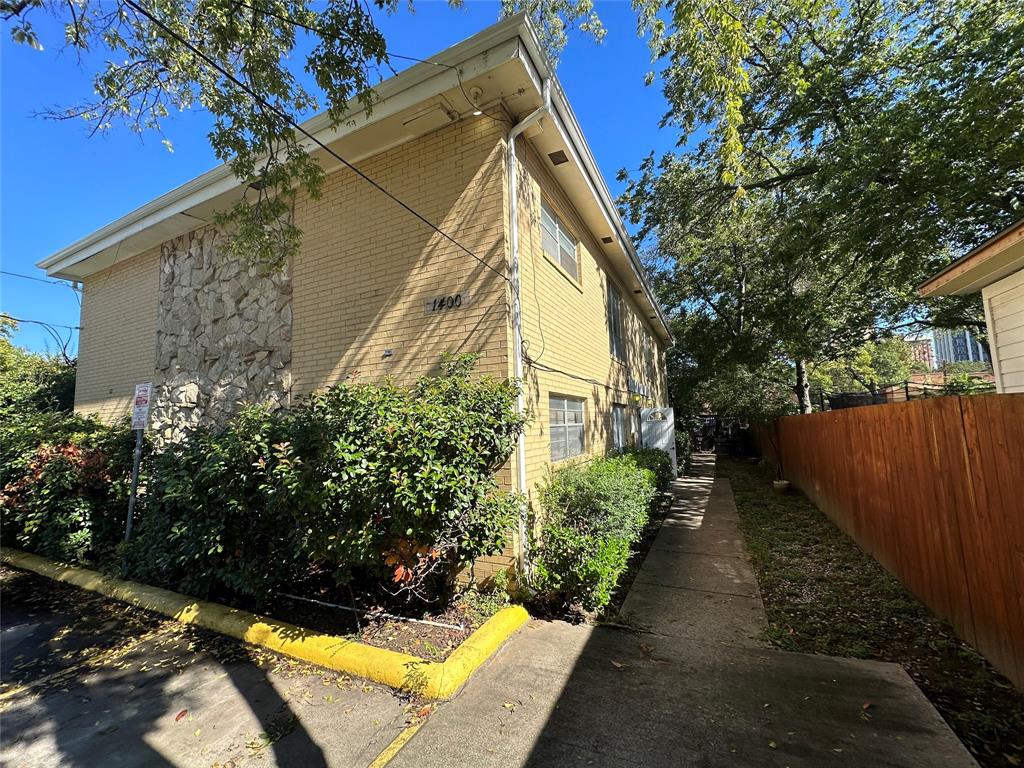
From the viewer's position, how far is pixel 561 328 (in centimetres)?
653

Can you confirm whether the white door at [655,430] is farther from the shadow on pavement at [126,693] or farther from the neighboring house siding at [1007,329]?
the shadow on pavement at [126,693]

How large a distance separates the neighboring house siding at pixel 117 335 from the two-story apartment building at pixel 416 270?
0.06 m

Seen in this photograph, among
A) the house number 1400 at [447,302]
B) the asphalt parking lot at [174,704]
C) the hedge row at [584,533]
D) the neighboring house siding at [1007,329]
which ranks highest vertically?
the house number 1400 at [447,302]

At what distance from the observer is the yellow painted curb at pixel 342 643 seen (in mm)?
3289

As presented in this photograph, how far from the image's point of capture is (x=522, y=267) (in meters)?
5.34

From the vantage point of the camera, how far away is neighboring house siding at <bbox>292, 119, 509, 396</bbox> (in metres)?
5.18

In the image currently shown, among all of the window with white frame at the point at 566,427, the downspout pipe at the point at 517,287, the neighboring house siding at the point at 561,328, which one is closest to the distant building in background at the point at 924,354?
the neighboring house siding at the point at 561,328

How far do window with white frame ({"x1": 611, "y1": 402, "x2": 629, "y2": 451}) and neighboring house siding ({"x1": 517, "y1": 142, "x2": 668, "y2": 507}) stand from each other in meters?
0.19

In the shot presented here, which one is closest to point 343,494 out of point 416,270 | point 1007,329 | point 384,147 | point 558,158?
point 416,270

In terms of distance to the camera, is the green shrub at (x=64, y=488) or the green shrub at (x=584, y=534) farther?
the green shrub at (x=64, y=488)

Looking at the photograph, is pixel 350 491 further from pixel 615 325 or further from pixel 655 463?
pixel 615 325

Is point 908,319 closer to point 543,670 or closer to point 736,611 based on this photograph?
point 736,611

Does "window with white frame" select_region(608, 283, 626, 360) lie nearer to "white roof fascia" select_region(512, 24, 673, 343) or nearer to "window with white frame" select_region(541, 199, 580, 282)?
"white roof fascia" select_region(512, 24, 673, 343)

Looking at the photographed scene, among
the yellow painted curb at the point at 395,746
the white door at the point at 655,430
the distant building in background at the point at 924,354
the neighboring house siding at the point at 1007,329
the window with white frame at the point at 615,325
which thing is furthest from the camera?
the distant building in background at the point at 924,354
